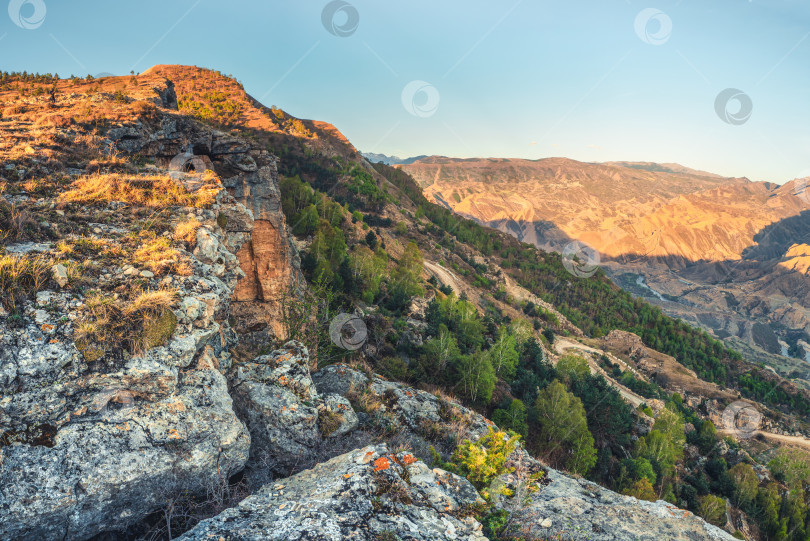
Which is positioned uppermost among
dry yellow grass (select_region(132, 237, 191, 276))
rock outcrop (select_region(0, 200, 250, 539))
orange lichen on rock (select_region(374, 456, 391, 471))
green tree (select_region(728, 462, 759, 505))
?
dry yellow grass (select_region(132, 237, 191, 276))

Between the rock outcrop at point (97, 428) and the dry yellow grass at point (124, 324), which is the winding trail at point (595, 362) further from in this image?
the dry yellow grass at point (124, 324)

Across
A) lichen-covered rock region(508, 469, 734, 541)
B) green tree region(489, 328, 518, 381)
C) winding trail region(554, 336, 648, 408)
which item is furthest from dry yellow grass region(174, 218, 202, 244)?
winding trail region(554, 336, 648, 408)

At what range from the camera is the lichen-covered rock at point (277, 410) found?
920 cm

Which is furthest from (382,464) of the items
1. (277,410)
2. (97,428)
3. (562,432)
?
(562,432)

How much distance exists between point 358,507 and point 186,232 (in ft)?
28.2

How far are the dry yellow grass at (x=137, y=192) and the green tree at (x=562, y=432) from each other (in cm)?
3326

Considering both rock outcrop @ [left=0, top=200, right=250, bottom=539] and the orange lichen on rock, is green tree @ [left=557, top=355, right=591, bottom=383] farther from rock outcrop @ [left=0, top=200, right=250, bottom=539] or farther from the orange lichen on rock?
rock outcrop @ [left=0, top=200, right=250, bottom=539]

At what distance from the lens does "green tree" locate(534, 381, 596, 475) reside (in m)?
33.0

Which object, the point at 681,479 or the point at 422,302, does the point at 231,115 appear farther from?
the point at 681,479

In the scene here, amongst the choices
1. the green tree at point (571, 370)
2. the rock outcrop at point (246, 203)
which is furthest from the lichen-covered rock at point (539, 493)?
the green tree at point (571, 370)

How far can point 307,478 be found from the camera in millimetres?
7406

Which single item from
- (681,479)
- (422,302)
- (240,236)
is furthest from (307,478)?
(681,479)

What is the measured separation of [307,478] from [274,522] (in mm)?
1410

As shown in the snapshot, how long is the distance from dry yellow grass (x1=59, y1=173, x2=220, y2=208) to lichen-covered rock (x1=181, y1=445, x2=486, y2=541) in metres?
9.51
